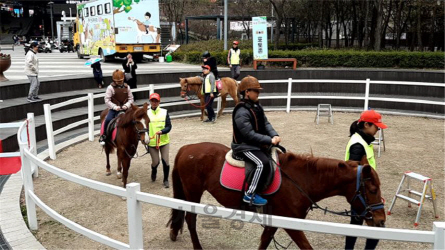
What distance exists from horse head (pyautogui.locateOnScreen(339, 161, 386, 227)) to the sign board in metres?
16.2

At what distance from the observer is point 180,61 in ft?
94.7

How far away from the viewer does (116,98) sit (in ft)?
28.4

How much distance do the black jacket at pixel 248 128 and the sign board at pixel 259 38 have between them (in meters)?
15.6

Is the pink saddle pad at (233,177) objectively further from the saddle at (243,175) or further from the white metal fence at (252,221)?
the white metal fence at (252,221)

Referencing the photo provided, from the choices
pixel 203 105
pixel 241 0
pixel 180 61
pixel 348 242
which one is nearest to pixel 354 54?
pixel 203 105

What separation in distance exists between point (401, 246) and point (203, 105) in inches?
399

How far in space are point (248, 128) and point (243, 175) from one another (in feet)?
1.89

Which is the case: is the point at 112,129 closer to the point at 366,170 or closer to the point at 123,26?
the point at 366,170

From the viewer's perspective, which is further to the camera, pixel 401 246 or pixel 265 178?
pixel 401 246

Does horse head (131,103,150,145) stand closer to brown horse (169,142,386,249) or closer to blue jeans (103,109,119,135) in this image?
blue jeans (103,109,119,135)

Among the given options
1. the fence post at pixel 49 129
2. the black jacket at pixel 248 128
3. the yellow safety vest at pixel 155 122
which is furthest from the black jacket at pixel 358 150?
the fence post at pixel 49 129

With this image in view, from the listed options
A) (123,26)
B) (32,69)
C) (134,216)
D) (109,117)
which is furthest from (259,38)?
(134,216)

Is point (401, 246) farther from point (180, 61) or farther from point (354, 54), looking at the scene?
point (180, 61)

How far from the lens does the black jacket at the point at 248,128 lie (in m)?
4.50
